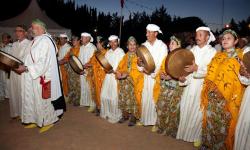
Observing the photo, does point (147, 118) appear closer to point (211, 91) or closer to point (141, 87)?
point (141, 87)

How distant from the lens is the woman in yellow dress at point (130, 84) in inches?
212

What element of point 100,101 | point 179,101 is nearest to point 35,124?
point 100,101

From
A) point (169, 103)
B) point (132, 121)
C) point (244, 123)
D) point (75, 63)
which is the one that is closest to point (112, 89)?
point (132, 121)

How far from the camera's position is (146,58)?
4.65 metres

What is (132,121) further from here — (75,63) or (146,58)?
(75,63)

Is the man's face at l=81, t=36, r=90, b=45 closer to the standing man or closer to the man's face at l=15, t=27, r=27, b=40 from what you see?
the standing man

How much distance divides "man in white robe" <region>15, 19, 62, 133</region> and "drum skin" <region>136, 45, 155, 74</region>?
1.81 metres

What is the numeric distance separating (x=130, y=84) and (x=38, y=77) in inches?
78.8

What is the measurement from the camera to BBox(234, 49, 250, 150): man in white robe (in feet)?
10.9

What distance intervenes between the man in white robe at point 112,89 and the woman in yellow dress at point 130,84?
6.7 inches

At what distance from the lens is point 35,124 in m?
5.27

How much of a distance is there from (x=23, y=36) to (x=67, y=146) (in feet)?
9.53

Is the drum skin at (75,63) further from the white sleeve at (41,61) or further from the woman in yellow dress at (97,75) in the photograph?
the white sleeve at (41,61)

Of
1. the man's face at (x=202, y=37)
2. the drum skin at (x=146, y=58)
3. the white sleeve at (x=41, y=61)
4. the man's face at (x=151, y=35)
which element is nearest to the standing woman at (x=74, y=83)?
the white sleeve at (x=41, y=61)
